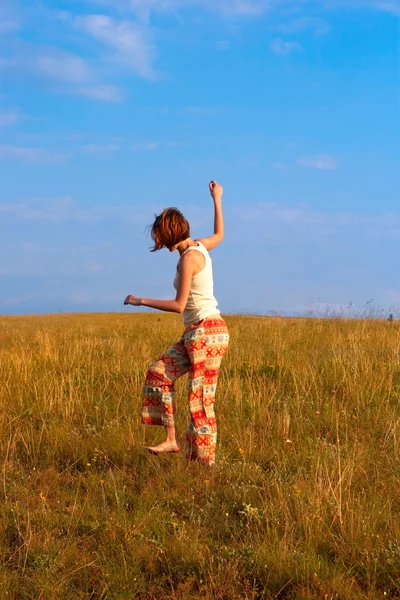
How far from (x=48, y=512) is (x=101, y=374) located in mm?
4642

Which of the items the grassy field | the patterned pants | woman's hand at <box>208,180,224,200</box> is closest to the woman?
the patterned pants

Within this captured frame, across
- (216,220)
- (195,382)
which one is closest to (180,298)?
(195,382)

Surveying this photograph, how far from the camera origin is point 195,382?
17.9 feet

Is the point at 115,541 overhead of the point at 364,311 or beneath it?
beneath

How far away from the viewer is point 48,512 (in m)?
4.85

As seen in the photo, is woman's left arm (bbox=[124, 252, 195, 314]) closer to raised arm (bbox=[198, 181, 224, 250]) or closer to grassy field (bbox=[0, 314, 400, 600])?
raised arm (bbox=[198, 181, 224, 250])

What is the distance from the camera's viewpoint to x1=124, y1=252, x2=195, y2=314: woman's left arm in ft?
16.8

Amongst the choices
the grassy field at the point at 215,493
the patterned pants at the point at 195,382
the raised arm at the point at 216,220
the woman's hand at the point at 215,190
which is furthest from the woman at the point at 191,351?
the woman's hand at the point at 215,190

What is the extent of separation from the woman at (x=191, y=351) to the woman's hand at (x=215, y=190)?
647 mm

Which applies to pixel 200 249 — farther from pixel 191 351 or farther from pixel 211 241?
pixel 191 351

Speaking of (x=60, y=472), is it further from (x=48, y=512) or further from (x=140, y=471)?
(x=48, y=512)

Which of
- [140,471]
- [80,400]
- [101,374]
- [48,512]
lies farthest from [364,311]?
[48,512]

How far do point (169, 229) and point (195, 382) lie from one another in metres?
1.28

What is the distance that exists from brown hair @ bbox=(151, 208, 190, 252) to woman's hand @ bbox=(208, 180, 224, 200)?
0.76 meters
